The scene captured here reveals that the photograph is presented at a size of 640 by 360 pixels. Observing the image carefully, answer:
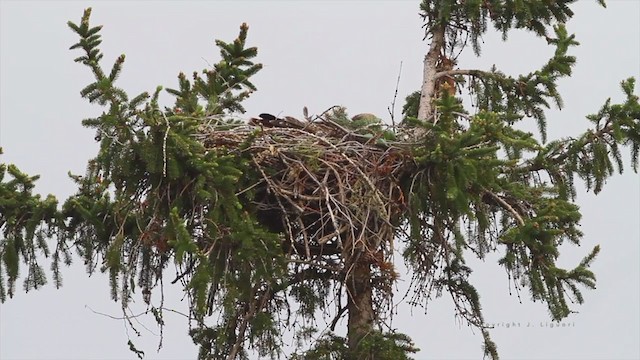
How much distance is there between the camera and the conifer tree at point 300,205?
7336 millimetres

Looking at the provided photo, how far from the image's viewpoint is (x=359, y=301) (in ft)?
29.4

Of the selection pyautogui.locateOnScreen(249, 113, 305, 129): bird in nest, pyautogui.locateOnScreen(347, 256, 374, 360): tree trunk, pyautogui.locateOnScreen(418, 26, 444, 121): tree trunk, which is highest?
pyautogui.locateOnScreen(418, 26, 444, 121): tree trunk

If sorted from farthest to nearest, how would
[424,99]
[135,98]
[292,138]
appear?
[424,99] → [292,138] → [135,98]

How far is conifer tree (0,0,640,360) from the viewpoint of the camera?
24.1 ft

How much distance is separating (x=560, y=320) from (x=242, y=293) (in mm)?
2099

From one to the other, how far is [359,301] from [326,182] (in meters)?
1.30

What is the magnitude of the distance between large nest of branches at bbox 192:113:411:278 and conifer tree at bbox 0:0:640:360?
0.05ft

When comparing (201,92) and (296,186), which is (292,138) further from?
(201,92)

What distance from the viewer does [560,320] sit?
26.5 feet

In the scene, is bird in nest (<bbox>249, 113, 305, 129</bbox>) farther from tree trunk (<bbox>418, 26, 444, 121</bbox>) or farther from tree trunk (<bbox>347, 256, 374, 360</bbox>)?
tree trunk (<bbox>418, 26, 444, 121</bbox>)

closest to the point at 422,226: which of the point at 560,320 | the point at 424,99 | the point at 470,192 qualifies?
the point at 470,192

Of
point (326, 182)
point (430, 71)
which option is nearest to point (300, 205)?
point (326, 182)

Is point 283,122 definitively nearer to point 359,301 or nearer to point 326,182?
point 326,182

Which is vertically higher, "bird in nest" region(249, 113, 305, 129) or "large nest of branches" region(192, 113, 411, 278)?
"bird in nest" region(249, 113, 305, 129)
